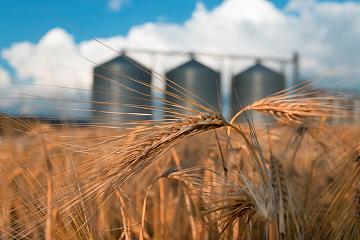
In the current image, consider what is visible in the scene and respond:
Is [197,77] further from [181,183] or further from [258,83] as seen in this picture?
[181,183]

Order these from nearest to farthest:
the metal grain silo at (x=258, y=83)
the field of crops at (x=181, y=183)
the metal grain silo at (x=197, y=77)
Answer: the field of crops at (x=181, y=183), the metal grain silo at (x=197, y=77), the metal grain silo at (x=258, y=83)

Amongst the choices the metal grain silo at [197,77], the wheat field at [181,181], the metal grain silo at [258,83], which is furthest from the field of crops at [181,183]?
the metal grain silo at [258,83]

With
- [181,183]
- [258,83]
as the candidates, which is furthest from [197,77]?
[181,183]

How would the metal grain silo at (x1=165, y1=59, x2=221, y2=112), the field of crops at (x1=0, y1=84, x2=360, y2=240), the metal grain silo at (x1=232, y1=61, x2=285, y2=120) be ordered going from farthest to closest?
1. the metal grain silo at (x1=232, y1=61, x2=285, y2=120)
2. the metal grain silo at (x1=165, y1=59, x2=221, y2=112)
3. the field of crops at (x1=0, y1=84, x2=360, y2=240)

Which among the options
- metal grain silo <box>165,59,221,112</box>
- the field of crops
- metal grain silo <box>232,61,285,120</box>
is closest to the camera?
the field of crops

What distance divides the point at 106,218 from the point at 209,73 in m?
11.2

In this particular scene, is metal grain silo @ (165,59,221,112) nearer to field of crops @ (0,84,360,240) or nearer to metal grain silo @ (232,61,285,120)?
metal grain silo @ (232,61,285,120)

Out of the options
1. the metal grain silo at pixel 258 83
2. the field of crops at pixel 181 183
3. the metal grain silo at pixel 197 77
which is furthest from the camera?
the metal grain silo at pixel 258 83

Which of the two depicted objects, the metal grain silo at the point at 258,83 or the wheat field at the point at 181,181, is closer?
the wheat field at the point at 181,181

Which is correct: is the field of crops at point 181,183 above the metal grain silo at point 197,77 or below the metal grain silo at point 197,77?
below

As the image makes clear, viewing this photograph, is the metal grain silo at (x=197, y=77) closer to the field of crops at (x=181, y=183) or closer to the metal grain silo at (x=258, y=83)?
the metal grain silo at (x=258, y=83)

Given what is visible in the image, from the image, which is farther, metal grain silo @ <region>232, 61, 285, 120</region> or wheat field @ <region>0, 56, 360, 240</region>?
metal grain silo @ <region>232, 61, 285, 120</region>

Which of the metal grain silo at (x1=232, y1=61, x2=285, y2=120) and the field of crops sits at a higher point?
the metal grain silo at (x1=232, y1=61, x2=285, y2=120)

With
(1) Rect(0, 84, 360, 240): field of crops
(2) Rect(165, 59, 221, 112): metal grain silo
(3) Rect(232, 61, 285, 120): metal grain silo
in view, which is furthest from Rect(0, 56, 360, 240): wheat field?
(3) Rect(232, 61, 285, 120): metal grain silo
